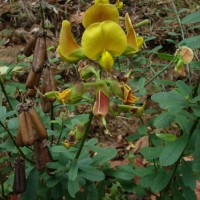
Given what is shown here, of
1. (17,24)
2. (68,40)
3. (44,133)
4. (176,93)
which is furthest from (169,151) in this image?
(17,24)

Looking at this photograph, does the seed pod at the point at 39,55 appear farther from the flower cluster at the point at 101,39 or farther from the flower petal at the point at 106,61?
the flower petal at the point at 106,61

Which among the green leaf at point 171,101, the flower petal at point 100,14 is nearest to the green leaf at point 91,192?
the green leaf at point 171,101

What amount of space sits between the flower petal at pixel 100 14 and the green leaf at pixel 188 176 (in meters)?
0.99

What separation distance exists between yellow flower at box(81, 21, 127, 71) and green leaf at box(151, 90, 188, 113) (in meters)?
0.44

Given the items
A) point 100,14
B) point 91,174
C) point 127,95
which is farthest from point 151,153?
point 100,14

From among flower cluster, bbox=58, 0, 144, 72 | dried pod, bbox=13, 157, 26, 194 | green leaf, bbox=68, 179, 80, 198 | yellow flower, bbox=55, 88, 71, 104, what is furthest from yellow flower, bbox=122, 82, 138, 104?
dried pod, bbox=13, 157, 26, 194

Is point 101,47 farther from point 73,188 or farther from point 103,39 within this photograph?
point 73,188

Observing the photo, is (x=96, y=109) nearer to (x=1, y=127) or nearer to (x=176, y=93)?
(x=176, y=93)

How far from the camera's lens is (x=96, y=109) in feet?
4.95

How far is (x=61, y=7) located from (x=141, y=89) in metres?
2.85

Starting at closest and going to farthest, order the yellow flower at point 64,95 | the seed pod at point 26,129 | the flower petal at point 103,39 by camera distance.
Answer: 1. the flower petal at point 103,39
2. the yellow flower at point 64,95
3. the seed pod at point 26,129

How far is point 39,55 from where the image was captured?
188 centimetres

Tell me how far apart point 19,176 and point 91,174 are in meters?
0.36

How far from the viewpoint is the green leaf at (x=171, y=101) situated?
6.07 feet
